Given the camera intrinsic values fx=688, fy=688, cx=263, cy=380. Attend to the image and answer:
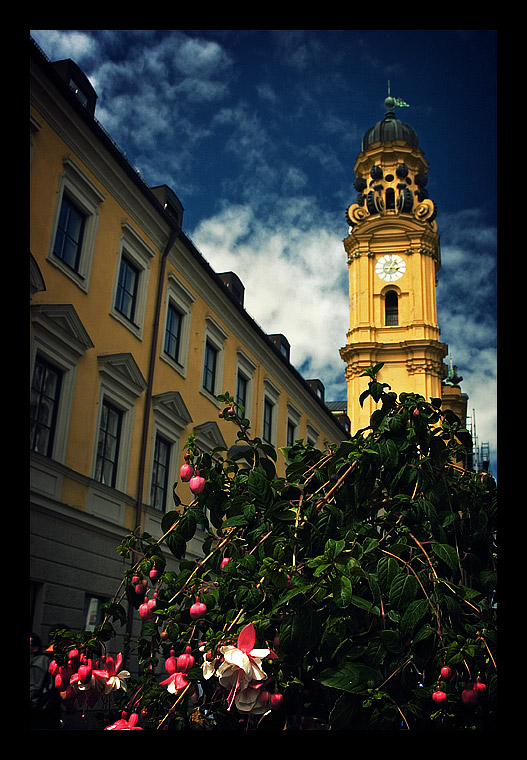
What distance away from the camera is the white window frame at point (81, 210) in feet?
41.7

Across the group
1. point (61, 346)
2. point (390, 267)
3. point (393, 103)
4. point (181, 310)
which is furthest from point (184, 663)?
point (390, 267)

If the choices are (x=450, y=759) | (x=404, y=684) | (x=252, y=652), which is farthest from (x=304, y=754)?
(x=404, y=684)

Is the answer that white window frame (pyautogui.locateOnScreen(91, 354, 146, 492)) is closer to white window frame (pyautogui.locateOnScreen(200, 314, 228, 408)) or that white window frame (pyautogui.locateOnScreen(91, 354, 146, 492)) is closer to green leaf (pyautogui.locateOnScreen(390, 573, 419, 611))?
white window frame (pyautogui.locateOnScreen(200, 314, 228, 408))

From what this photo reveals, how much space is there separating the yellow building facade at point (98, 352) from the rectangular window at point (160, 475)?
5 centimetres

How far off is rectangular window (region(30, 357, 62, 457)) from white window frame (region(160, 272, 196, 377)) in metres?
4.38

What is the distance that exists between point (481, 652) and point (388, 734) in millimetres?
1386

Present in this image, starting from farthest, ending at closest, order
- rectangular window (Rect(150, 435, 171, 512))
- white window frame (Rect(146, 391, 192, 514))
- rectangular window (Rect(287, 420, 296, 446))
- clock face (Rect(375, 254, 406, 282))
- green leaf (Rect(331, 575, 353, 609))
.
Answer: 1. clock face (Rect(375, 254, 406, 282))
2. rectangular window (Rect(287, 420, 296, 446))
3. white window frame (Rect(146, 391, 192, 514))
4. rectangular window (Rect(150, 435, 171, 512))
5. green leaf (Rect(331, 575, 353, 609))

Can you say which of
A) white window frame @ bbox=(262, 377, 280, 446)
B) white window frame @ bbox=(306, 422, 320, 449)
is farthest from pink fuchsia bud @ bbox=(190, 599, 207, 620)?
white window frame @ bbox=(306, 422, 320, 449)

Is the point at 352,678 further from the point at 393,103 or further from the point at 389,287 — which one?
the point at 389,287

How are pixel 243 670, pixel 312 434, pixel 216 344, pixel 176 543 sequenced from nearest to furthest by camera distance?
1. pixel 243 670
2. pixel 176 543
3. pixel 216 344
4. pixel 312 434

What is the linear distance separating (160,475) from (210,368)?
4.42 meters

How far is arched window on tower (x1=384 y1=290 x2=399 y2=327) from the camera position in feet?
120

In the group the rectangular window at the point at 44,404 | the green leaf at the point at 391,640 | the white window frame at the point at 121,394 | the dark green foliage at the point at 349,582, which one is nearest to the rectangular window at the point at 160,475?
the white window frame at the point at 121,394

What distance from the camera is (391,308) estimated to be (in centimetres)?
3725
